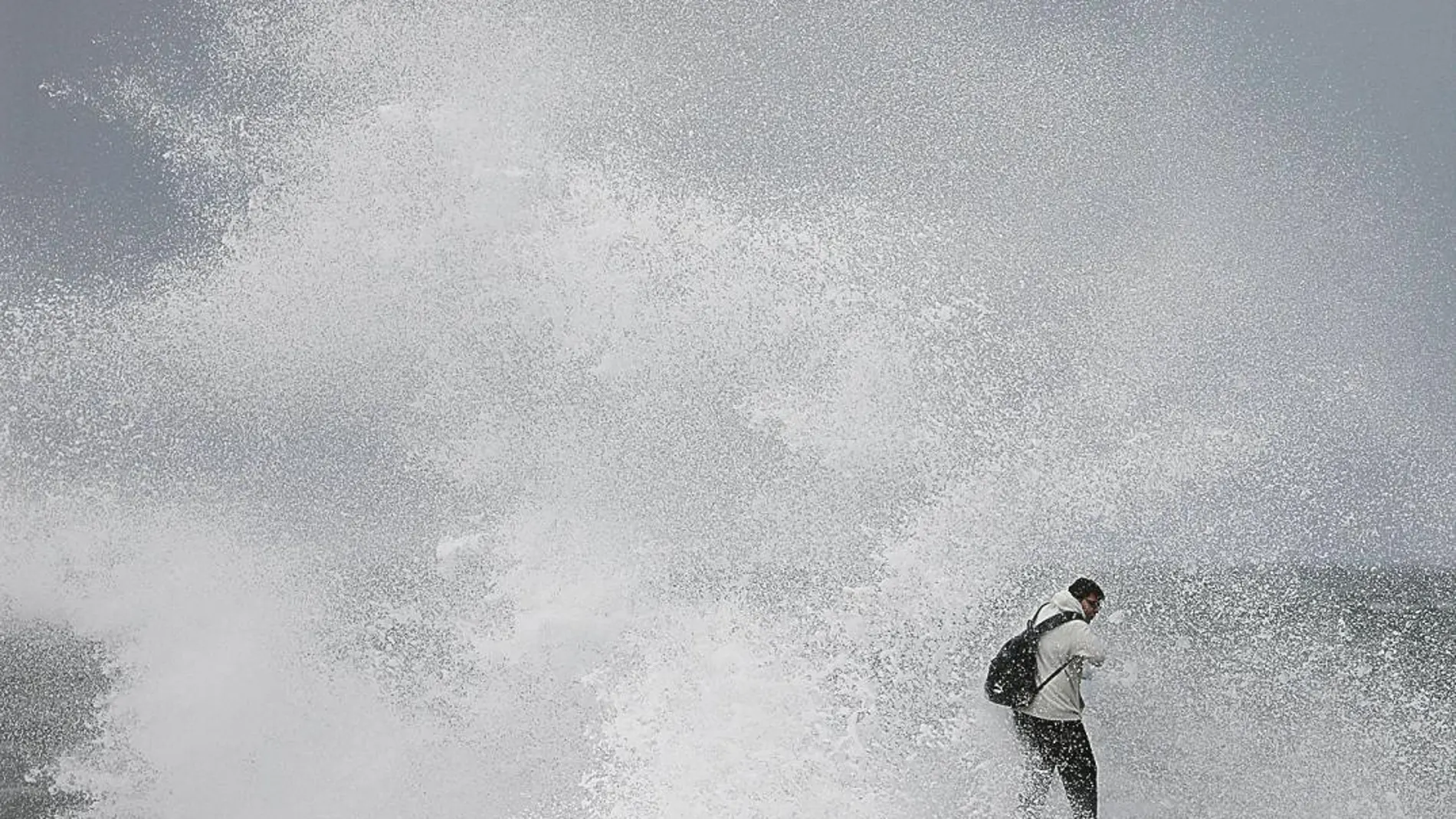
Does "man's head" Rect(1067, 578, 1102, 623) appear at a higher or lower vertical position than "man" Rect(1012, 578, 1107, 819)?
higher

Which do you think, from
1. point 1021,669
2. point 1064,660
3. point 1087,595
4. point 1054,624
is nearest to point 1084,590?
point 1087,595

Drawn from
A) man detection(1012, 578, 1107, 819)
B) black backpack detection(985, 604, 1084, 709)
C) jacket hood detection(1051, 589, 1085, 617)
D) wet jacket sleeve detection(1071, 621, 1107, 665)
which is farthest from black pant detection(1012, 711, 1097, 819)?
jacket hood detection(1051, 589, 1085, 617)

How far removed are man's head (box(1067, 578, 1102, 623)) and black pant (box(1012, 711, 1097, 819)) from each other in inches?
20.4

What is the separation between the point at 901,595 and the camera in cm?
814

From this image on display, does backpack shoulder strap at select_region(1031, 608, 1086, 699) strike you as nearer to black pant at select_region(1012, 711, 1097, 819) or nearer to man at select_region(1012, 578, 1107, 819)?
man at select_region(1012, 578, 1107, 819)

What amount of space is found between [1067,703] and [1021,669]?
0.81ft

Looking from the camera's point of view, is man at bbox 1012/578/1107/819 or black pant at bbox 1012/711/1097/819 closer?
man at bbox 1012/578/1107/819

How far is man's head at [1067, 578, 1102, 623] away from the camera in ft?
20.9

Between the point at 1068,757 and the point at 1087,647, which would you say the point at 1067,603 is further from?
the point at 1068,757

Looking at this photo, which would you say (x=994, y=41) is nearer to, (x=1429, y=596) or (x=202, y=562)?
(x=1429, y=596)

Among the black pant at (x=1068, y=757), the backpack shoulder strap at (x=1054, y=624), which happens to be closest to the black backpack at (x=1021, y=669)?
the backpack shoulder strap at (x=1054, y=624)

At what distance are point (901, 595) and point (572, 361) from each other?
2768mm

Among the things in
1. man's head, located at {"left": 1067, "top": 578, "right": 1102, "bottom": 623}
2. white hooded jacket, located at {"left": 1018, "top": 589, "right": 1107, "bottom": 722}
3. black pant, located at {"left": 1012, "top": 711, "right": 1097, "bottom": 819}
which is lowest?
black pant, located at {"left": 1012, "top": 711, "right": 1097, "bottom": 819}

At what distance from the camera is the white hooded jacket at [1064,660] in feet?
20.8
